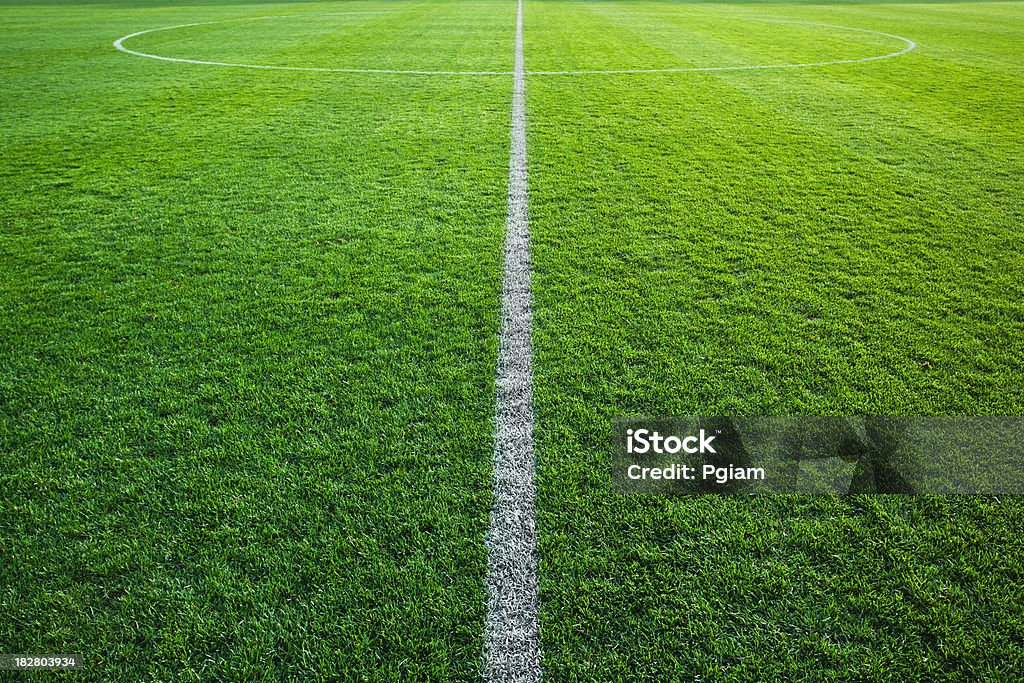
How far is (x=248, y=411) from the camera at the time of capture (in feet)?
7.19

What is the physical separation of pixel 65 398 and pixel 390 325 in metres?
1.17

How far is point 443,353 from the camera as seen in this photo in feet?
8.25

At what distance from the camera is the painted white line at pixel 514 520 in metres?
1.46

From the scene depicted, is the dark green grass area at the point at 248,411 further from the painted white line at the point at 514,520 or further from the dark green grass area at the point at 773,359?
the dark green grass area at the point at 773,359

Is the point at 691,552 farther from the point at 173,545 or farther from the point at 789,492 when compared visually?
the point at 173,545

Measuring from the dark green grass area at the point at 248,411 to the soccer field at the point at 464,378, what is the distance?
1 cm

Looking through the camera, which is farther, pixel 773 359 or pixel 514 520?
pixel 773 359

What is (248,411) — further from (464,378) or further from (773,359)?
(773,359)

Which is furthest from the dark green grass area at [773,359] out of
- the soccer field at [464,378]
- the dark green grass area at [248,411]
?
the dark green grass area at [248,411]

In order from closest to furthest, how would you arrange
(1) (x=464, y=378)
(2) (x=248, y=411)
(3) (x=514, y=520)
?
Result: 1. (3) (x=514, y=520)
2. (2) (x=248, y=411)
3. (1) (x=464, y=378)

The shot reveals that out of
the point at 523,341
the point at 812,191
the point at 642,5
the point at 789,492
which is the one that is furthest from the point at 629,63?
the point at 642,5

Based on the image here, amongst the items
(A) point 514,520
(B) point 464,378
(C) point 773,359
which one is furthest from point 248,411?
(C) point 773,359

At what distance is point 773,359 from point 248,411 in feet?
6.24

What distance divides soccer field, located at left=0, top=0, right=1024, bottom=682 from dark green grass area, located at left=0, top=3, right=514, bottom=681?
0.01 metres
